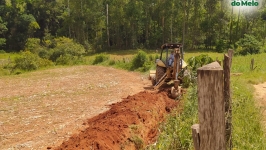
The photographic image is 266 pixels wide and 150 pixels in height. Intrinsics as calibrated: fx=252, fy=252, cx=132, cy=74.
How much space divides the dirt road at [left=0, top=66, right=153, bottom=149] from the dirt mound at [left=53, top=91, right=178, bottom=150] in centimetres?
76

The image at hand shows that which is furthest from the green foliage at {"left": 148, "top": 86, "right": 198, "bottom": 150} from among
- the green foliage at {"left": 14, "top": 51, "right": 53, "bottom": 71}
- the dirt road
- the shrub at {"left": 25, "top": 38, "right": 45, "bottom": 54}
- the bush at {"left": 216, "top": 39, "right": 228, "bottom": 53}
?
the bush at {"left": 216, "top": 39, "right": 228, "bottom": 53}

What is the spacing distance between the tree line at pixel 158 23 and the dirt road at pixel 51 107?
940 inches

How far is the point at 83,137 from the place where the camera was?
16.8 feet

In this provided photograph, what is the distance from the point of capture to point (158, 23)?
3975cm

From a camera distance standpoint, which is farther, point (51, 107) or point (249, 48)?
point (249, 48)

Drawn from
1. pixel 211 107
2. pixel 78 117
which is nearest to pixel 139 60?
pixel 78 117

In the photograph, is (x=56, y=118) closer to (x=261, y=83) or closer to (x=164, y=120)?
(x=164, y=120)

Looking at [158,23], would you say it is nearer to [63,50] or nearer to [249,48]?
[249,48]

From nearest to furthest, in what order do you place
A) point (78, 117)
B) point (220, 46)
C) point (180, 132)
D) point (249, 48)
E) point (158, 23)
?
point (180, 132), point (78, 117), point (249, 48), point (220, 46), point (158, 23)

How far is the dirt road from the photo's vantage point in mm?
6055

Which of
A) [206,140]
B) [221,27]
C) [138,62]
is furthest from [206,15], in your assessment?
[206,140]

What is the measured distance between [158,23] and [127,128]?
35604 mm

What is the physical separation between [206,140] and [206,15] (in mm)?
40142

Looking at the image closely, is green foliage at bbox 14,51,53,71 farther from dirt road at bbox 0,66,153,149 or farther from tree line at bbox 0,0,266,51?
tree line at bbox 0,0,266,51
